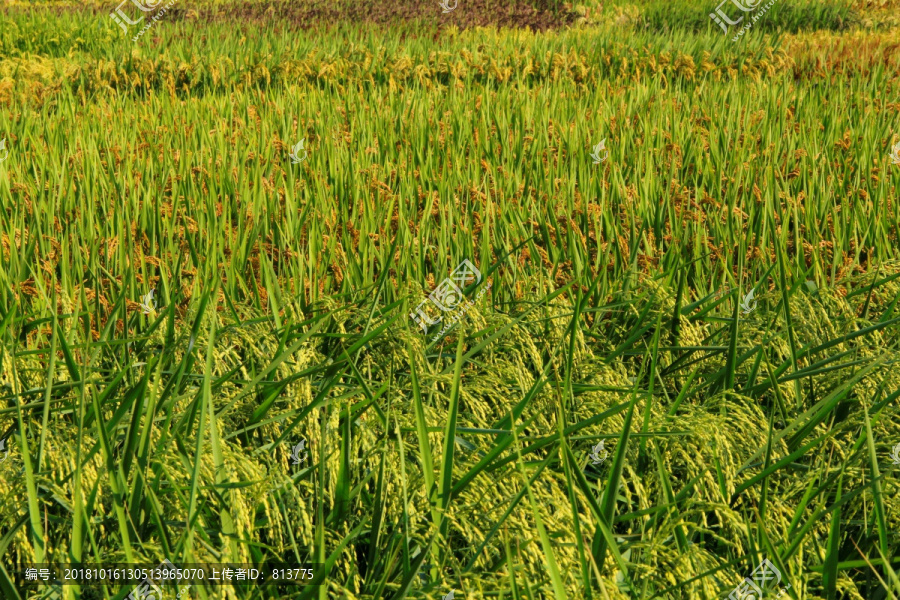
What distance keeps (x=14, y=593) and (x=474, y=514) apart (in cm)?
74

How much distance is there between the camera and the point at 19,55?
8.02 m

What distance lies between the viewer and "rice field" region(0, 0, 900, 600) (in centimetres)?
130

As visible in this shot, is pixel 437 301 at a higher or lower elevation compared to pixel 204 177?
lower

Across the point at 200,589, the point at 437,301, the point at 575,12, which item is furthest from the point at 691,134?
the point at 575,12

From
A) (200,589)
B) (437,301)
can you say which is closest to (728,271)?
(437,301)

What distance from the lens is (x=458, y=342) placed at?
140cm

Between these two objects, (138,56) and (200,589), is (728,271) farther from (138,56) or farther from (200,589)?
(138,56)

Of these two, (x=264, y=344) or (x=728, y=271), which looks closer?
(x=264, y=344)

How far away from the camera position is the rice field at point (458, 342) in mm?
1303

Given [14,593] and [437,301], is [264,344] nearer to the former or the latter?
[437,301]

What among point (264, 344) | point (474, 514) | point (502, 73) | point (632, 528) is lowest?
point (632, 528)

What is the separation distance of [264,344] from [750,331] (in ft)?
4.17

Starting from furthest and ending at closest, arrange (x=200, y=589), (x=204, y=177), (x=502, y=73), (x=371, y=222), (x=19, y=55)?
(x=19, y=55) < (x=502, y=73) < (x=204, y=177) < (x=371, y=222) < (x=200, y=589)

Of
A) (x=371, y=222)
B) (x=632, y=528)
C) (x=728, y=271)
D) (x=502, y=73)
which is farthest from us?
(x=502, y=73)
